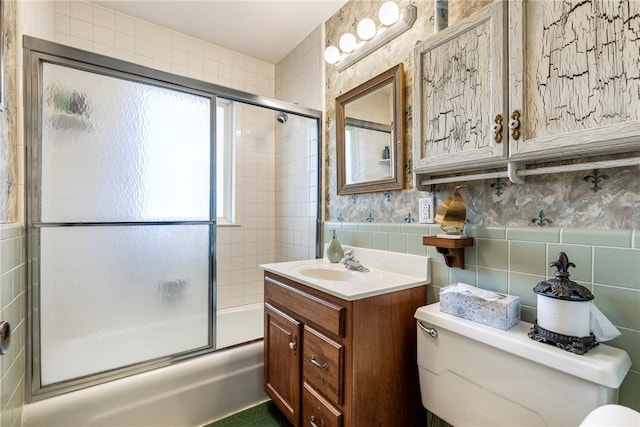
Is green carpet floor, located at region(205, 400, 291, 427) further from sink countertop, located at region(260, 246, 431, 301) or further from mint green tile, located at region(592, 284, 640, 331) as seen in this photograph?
mint green tile, located at region(592, 284, 640, 331)

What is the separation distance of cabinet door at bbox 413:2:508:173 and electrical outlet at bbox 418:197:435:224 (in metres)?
0.19

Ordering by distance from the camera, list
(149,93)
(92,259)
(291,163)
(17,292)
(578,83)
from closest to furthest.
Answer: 1. (578,83)
2. (17,292)
3. (92,259)
4. (149,93)
5. (291,163)

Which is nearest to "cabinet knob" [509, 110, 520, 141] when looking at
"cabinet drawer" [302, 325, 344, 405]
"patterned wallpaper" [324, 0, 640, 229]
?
"patterned wallpaper" [324, 0, 640, 229]

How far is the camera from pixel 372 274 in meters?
1.48

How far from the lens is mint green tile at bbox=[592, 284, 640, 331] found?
0.82m

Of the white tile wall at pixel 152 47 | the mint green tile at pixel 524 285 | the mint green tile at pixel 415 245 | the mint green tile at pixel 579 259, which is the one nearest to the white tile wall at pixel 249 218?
the white tile wall at pixel 152 47

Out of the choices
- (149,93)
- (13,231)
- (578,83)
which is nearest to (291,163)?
(149,93)

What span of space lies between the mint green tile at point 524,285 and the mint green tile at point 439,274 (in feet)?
0.80

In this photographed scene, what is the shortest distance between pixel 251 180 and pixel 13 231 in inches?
66.4

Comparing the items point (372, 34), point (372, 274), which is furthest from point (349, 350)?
point (372, 34)

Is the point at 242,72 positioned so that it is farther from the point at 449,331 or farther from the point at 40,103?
the point at 449,331

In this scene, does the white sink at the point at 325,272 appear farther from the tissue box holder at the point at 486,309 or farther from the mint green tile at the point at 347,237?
the tissue box holder at the point at 486,309

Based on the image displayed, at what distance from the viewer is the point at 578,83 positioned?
805 millimetres

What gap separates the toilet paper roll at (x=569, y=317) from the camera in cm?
78
